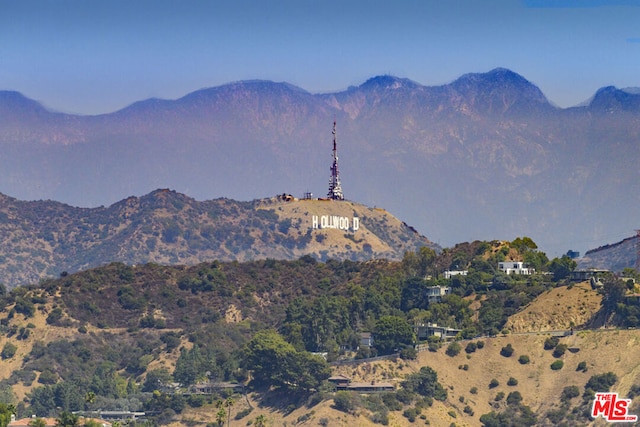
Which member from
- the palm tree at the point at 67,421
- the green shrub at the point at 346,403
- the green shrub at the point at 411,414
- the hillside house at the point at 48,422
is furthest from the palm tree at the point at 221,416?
the palm tree at the point at 67,421

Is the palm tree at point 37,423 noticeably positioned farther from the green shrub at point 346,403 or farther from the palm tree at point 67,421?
the green shrub at point 346,403

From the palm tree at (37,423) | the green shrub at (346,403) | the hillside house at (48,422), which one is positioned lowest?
the hillside house at (48,422)

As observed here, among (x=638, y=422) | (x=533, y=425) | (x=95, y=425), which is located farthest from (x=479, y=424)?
(x=95, y=425)

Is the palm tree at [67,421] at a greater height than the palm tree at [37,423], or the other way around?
the palm tree at [67,421]

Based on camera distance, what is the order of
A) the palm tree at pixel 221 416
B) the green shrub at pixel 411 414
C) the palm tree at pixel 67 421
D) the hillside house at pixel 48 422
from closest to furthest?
the palm tree at pixel 67 421 < the hillside house at pixel 48 422 < the palm tree at pixel 221 416 < the green shrub at pixel 411 414

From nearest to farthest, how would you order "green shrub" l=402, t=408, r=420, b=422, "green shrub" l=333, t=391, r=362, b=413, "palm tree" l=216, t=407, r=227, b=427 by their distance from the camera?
"palm tree" l=216, t=407, r=227, b=427 → "green shrub" l=402, t=408, r=420, b=422 → "green shrub" l=333, t=391, r=362, b=413

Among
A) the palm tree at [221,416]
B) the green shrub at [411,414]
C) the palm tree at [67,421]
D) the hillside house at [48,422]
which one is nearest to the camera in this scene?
the palm tree at [67,421]

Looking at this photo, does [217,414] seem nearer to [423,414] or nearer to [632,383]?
[423,414]

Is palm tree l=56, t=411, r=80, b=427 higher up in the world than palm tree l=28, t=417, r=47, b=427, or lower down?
higher up

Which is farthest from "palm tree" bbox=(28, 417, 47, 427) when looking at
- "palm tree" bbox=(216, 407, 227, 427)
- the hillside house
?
"palm tree" bbox=(216, 407, 227, 427)

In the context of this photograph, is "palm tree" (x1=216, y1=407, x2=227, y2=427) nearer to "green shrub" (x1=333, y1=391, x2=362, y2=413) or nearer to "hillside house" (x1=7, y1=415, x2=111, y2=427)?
"hillside house" (x1=7, y1=415, x2=111, y2=427)

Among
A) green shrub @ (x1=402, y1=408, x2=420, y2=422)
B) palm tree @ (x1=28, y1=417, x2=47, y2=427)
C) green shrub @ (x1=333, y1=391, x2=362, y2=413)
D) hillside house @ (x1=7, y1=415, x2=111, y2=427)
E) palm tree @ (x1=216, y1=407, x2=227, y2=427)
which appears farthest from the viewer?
green shrub @ (x1=333, y1=391, x2=362, y2=413)

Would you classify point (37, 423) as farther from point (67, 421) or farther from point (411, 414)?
point (411, 414)
